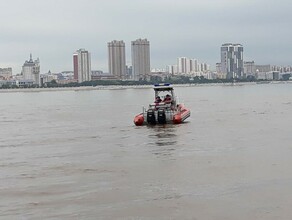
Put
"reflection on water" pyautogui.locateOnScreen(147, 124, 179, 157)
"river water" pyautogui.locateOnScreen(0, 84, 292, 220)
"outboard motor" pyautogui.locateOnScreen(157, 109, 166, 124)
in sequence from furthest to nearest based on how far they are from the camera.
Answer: "outboard motor" pyautogui.locateOnScreen(157, 109, 166, 124), "reflection on water" pyautogui.locateOnScreen(147, 124, 179, 157), "river water" pyautogui.locateOnScreen(0, 84, 292, 220)

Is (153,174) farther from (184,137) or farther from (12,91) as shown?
(12,91)

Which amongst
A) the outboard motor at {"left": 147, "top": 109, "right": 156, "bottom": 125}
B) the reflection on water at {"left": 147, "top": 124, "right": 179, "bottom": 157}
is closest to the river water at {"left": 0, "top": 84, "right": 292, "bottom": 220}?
the reflection on water at {"left": 147, "top": 124, "right": 179, "bottom": 157}

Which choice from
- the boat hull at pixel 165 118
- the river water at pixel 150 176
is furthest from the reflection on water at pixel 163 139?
the boat hull at pixel 165 118

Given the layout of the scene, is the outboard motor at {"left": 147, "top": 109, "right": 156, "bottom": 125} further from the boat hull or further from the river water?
the river water

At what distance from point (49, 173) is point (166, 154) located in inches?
196

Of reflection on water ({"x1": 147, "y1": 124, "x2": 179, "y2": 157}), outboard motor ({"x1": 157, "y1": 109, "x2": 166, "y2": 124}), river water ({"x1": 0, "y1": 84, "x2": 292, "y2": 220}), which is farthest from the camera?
outboard motor ({"x1": 157, "y1": 109, "x2": 166, "y2": 124})

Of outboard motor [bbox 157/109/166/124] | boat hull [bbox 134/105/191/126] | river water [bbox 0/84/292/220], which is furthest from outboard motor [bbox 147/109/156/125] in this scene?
river water [bbox 0/84/292/220]

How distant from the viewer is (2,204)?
39.1 ft

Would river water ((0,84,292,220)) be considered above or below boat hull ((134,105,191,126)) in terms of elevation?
below

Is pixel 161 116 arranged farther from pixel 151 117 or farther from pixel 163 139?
pixel 163 139

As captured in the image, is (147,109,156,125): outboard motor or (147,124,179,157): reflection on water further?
(147,109,156,125): outboard motor

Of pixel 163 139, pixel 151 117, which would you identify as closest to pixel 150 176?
pixel 163 139

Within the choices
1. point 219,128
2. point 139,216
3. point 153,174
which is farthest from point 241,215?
point 219,128

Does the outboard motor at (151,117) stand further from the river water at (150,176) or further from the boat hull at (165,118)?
the river water at (150,176)
